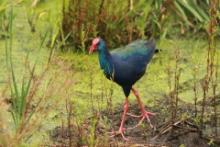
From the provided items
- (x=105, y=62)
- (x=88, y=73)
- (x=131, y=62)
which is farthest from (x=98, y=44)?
(x=88, y=73)

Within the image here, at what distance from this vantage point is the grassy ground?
17.5 ft

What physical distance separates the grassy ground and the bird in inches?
5.0

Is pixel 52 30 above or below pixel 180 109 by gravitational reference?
above

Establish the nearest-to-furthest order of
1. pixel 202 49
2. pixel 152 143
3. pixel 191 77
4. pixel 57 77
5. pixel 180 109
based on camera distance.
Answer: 1. pixel 57 77
2. pixel 152 143
3. pixel 180 109
4. pixel 191 77
5. pixel 202 49

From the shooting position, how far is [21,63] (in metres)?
6.32

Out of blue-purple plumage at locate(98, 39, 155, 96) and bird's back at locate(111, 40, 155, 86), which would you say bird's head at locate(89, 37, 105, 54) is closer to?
blue-purple plumage at locate(98, 39, 155, 96)

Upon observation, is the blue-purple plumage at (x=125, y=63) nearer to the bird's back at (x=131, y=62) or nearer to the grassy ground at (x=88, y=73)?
the bird's back at (x=131, y=62)

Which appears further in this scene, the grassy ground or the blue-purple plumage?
the grassy ground

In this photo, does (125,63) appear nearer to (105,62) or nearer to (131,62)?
(131,62)

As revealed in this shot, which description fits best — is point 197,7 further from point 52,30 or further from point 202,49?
point 52,30

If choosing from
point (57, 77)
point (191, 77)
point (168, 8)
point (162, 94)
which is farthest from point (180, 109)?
point (168, 8)

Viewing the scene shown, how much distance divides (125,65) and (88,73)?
85cm

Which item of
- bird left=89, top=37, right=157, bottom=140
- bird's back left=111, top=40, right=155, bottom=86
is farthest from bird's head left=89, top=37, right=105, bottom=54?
bird's back left=111, top=40, right=155, bottom=86

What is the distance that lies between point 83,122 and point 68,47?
1.83 m
